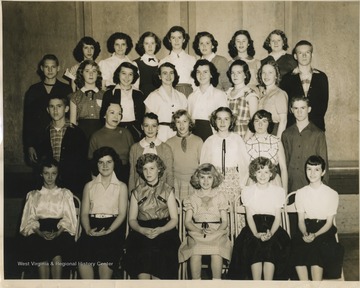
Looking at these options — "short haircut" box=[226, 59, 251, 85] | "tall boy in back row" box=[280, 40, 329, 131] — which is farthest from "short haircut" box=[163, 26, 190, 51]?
"tall boy in back row" box=[280, 40, 329, 131]

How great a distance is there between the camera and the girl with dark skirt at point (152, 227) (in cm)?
211

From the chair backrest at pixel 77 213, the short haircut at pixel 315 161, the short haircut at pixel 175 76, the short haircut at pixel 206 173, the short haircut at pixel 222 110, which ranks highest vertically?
the short haircut at pixel 175 76

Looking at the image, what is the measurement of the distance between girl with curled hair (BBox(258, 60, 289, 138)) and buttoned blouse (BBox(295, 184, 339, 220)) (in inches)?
10.6

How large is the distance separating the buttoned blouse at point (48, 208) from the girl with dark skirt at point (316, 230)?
3.12ft

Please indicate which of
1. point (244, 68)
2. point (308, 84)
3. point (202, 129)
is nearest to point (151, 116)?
point (202, 129)

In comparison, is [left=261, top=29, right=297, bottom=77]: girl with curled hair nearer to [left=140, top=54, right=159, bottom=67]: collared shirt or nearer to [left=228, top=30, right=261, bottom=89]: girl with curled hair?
[left=228, top=30, right=261, bottom=89]: girl with curled hair

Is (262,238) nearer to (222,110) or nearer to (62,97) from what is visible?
(222,110)

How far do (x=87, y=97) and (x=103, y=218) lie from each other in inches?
20.5

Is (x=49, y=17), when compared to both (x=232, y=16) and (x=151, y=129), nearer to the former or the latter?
(x=151, y=129)

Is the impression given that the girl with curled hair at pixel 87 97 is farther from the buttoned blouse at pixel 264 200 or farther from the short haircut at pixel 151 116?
the buttoned blouse at pixel 264 200

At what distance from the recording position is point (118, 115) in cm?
217

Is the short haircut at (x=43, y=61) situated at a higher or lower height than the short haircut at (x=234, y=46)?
lower

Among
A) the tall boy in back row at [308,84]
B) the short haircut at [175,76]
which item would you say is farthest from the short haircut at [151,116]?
the tall boy in back row at [308,84]

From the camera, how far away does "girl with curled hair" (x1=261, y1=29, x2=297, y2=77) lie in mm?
2174
